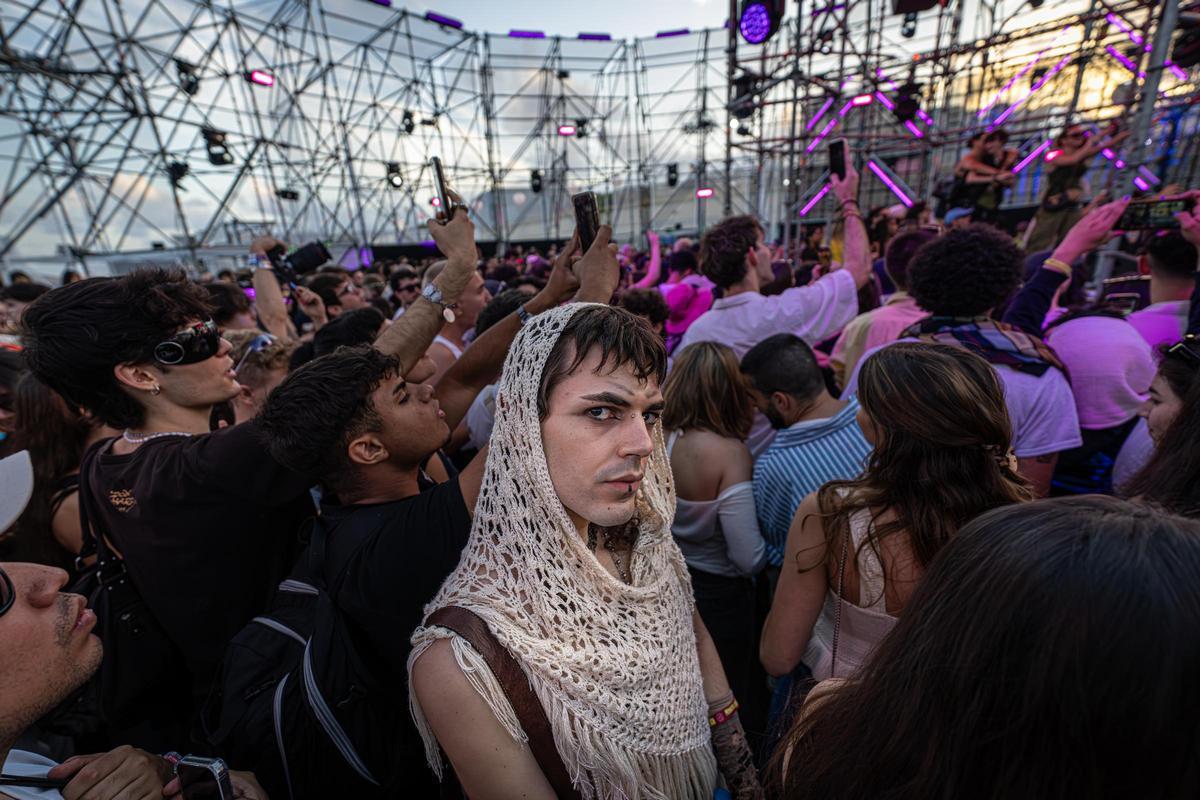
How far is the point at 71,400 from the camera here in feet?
5.76

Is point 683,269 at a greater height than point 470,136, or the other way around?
point 470,136

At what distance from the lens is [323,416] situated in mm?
1507

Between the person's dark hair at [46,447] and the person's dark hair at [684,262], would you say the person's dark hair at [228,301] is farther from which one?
the person's dark hair at [684,262]

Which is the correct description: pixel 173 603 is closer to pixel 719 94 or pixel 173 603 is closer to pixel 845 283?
pixel 845 283

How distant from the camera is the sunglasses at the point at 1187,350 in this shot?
4.88 ft

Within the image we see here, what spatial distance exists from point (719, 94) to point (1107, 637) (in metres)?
26.5

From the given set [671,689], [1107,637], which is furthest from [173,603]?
[1107,637]

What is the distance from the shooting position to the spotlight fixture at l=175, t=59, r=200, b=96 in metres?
11.5

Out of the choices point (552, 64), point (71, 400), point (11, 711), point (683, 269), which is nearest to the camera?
point (11, 711)

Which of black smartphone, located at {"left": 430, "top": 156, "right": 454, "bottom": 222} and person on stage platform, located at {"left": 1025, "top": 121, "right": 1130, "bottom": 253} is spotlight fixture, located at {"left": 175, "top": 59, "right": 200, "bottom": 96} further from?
person on stage platform, located at {"left": 1025, "top": 121, "right": 1130, "bottom": 253}

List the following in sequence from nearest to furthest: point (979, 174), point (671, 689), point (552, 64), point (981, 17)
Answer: point (671, 689) < point (979, 174) < point (981, 17) < point (552, 64)

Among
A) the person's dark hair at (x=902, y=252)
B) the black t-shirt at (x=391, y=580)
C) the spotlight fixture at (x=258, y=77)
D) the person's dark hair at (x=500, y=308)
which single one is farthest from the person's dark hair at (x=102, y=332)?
the spotlight fixture at (x=258, y=77)

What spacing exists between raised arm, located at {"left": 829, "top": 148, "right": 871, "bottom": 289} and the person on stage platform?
3.42m

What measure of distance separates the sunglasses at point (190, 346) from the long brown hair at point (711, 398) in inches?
70.5
